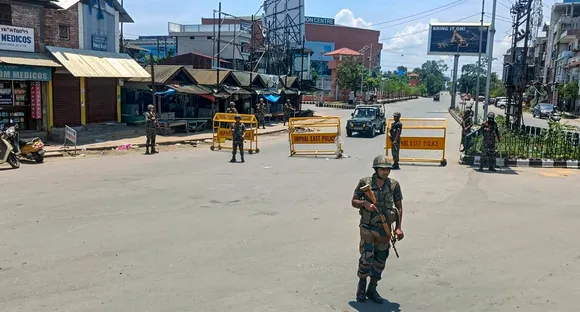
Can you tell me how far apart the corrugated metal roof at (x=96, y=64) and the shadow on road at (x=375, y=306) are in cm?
1835

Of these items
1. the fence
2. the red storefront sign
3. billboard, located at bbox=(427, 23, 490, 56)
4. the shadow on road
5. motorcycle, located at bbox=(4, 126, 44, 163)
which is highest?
billboard, located at bbox=(427, 23, 490, 56)

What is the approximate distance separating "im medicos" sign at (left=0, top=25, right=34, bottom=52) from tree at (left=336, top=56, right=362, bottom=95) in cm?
5629

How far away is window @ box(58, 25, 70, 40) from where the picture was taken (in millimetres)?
22273

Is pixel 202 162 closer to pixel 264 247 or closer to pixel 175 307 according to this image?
pixel 264 247

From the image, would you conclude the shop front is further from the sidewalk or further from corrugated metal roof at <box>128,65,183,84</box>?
corrugated metal roof at <box>128,65,183,84</box>

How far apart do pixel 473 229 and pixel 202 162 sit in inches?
399

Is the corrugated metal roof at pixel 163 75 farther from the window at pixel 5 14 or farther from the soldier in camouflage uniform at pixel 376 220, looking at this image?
the soldier in camouflage uniform at pixel 376 220

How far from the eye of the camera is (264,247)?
755cm

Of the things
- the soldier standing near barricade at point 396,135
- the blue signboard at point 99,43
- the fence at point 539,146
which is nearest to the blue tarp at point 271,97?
the blue signboard at point 99,43

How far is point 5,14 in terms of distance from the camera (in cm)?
1981

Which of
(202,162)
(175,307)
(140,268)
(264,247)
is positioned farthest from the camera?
(202,162)

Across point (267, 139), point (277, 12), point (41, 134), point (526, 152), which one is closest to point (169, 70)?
point (267, 139)

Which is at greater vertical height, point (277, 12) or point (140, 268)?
point (277, 12)

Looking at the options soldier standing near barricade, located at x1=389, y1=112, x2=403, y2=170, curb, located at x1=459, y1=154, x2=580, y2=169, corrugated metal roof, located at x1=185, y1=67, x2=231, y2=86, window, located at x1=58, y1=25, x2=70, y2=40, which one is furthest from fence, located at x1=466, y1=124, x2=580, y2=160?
corrugated metal roof, located at x1=185, y1=67, x2=231, y2=86
